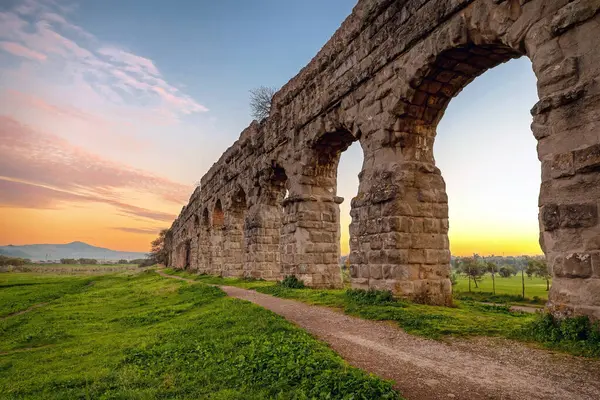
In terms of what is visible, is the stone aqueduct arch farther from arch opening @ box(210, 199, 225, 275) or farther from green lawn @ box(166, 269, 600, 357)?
arch opening @ box(210, 199, 225, 275)

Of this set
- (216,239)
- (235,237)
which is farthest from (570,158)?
(216,239)


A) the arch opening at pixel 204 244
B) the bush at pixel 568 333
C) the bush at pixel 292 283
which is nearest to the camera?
the bush at pixel 568 333

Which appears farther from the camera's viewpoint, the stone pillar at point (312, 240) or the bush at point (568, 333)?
the stone pillar at point (312, 240)

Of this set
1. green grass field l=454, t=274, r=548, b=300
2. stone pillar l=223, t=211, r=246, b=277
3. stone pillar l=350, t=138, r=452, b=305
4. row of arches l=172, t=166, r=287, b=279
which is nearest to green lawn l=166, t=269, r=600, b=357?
stone pillar l=350, t=138, r=452, b=305

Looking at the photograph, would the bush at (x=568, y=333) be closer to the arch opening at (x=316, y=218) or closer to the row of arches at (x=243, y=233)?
the arch opening at (x=316, y=218)

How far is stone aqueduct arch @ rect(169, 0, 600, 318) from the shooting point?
15.2 feet

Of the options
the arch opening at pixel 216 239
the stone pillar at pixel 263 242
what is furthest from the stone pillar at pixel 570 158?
the arch opening at pixel 216 239

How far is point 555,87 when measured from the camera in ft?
16.4

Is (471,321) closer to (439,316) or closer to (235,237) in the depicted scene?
(439,316)

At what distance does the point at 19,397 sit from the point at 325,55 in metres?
10.4

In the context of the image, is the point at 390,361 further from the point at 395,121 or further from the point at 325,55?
the point at 325,55

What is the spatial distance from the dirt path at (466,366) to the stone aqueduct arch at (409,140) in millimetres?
1014

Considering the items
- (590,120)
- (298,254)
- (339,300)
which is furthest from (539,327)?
(298,254)

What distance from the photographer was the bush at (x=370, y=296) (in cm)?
777
